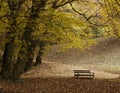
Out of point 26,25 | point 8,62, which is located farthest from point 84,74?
point 26,25

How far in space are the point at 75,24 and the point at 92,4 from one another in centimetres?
494

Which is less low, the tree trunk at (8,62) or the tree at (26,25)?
the tree at (26,25)

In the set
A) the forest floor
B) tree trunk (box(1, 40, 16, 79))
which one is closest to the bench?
the forest floor

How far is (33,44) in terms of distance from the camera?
24.0 m

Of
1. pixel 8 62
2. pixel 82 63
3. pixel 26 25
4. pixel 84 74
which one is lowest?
pixel 82 63

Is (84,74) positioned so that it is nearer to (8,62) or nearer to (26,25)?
(8,62)

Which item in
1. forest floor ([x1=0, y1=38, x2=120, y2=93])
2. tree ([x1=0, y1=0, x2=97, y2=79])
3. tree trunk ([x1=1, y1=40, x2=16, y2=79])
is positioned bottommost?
forest floor ([x1=0, y1=38, x2=120, y2=93])

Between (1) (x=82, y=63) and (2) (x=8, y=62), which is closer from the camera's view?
(2) (x=8, y=62)

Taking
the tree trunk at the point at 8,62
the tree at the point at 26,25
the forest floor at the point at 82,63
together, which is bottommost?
the forest floor at the point at 82,63

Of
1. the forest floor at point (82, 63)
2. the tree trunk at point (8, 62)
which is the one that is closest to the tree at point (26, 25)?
the tree trunk at point (8, 62)

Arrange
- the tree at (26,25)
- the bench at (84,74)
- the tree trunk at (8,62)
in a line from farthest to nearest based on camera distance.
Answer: the bench at (84,74)
the tree trunk at (8,62)
the tree at (26,25)

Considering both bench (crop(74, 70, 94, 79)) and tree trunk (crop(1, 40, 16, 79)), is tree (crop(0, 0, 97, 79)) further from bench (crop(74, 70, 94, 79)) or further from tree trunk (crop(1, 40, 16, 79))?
bench (crop(74, 70, 94, 79))

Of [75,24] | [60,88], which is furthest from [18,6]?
[60,88]

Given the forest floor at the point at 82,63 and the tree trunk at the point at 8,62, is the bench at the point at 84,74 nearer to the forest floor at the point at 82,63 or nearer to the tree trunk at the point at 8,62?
the forest floor at the point at 82,63
